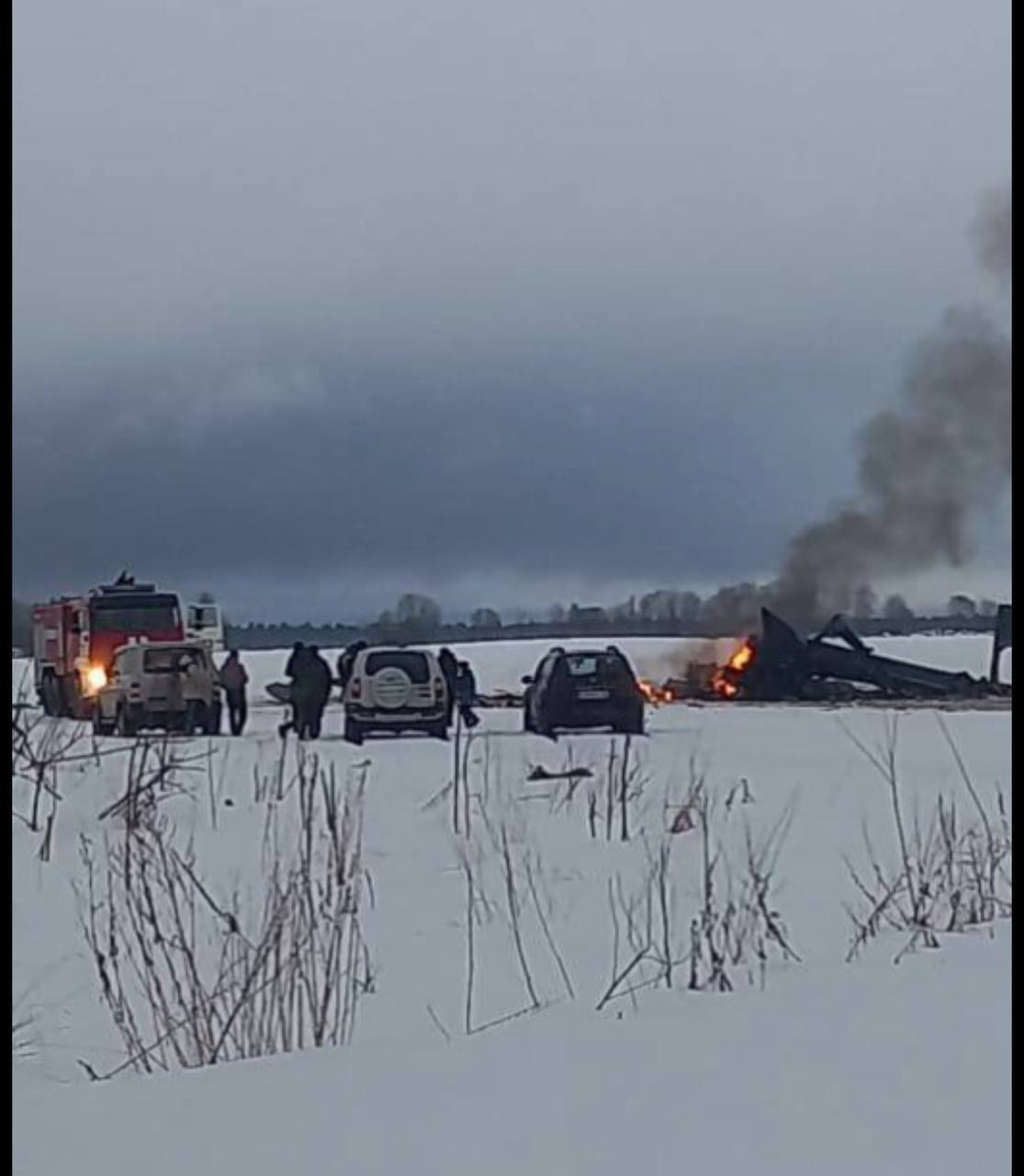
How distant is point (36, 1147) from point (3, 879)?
1.03 metres

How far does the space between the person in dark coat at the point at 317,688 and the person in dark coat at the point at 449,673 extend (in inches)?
37.9

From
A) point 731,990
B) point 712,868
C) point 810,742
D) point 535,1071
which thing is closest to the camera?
point 535,1071

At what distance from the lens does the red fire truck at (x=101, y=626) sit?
17.3 m

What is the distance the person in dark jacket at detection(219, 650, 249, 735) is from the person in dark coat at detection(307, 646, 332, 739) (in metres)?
0.62

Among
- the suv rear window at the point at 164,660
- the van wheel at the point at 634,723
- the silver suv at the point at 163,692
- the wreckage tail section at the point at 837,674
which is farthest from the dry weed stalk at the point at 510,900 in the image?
the wreckage tail section at the point at 837,674

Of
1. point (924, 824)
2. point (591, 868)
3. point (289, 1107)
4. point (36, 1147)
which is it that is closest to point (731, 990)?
point (289, 1107)

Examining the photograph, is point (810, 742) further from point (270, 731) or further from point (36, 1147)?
point (36, 1147)

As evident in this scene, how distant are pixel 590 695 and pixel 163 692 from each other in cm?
345

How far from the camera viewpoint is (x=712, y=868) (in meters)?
5.74

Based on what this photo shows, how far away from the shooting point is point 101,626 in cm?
1756

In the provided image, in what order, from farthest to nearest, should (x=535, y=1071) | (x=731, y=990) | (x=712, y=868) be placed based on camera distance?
(x=712, y=868) → (x=731, y=990) → (x=535, y=1071)

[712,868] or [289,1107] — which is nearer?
[289,1107]

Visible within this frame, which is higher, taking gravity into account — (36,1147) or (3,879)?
(3,879)

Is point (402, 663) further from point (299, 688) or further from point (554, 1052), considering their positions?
point (554, 1052)
